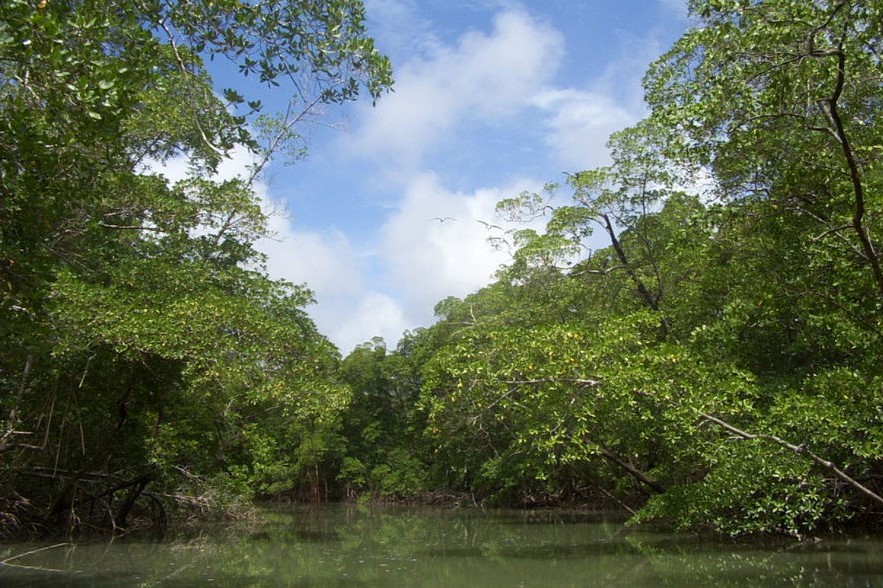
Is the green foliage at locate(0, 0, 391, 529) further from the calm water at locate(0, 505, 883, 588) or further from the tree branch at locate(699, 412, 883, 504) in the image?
the tree branch at locate(699, 412, 883, 504)

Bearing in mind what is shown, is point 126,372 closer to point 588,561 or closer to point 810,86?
point 588,561

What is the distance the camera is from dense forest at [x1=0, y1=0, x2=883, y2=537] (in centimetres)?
519

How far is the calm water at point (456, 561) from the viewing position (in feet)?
→ 25.1

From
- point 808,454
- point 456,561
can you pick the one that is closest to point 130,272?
point 456,561

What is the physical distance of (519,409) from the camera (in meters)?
11.4

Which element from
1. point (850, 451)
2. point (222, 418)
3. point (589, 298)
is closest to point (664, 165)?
point (589, 298)

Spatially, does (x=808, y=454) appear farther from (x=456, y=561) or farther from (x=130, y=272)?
(x=130, y=272)

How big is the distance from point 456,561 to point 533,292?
24.0 ft

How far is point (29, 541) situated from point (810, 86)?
39.6 feet

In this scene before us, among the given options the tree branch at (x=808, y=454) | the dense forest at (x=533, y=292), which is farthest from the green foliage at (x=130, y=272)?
the tree branch at (x=808, y=454)

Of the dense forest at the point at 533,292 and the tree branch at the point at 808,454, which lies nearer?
the dense forest at the point at 533,292

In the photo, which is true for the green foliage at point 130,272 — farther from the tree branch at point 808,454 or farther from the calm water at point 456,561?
the tree branch at point 808,454

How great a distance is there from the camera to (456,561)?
31.8 ft

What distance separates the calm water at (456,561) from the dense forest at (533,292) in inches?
25.6
